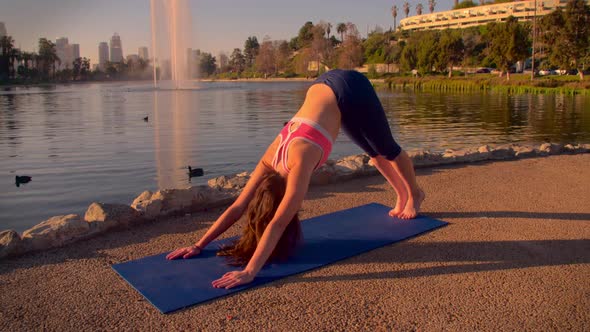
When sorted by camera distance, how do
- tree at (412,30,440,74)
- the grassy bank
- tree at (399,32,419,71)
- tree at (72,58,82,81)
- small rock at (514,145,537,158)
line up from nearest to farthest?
small rock at (514,145,537,158)
the grassy bank
tree at (412,30,440,74)
tree at (399,32,419,71)
tree at (72,58,82,81)

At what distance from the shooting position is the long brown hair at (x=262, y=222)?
13.2 ft

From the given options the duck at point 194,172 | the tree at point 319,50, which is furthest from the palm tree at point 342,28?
the duck at point 194,172

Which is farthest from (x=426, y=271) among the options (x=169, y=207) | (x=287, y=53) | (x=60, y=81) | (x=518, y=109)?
(x=287, y=53)

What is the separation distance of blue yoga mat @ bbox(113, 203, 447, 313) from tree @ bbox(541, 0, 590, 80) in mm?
50452

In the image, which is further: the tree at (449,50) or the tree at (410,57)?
the tree at (410,57)

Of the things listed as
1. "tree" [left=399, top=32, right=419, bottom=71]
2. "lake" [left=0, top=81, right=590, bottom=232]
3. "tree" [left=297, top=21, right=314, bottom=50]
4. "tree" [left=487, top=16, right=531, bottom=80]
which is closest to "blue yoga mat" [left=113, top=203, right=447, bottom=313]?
"lake" [left=0, top=81, right=590, bottom=232]

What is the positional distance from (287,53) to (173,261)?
478ft

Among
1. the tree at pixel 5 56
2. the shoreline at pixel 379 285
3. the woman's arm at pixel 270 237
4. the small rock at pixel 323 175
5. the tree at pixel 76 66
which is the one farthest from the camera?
the tree at pixel 76 66

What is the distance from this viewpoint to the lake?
31.7 feet

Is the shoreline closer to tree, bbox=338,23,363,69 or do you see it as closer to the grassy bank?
the grassy bank

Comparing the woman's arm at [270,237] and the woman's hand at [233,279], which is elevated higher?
the woman's arm at [270,237]

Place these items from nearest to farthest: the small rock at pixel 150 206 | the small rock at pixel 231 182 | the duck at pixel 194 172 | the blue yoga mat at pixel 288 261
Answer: the blue yoga mat at pixel 288 261 → the small rock at pixel 150 206 → the small rock at pixel 231 182 → the duck at pixel 194 172

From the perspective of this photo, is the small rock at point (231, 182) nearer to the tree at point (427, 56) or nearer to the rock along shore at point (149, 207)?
the rock along shore at point (149, 207)

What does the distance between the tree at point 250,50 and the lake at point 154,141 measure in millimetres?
131458
